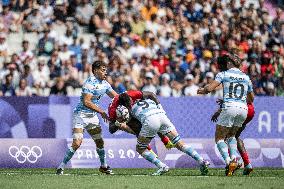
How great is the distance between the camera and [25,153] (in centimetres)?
2284

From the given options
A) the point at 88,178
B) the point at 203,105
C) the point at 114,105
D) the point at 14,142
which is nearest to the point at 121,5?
the point at 203,105

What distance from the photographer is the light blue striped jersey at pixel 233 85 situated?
1820 cm

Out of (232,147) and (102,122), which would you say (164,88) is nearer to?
(102,122)

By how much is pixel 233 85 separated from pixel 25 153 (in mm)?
6726

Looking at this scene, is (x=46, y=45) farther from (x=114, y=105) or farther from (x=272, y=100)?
(x=114, y=105)

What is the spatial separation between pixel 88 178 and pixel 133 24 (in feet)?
39.3

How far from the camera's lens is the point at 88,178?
17250 mm

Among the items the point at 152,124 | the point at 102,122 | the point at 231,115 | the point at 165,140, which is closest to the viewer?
the point at 152,124

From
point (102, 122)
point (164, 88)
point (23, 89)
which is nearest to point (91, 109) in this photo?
point (102, 122)

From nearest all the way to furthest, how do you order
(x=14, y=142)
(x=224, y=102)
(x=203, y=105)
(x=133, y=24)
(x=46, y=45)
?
(x=224, y=102) → (x=14, y=142) → (x=203, y=105) → (x=46, y=45) → (x=133, y=24)

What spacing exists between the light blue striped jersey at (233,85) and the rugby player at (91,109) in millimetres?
2402

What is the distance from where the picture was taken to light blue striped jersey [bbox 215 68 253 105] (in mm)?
18203

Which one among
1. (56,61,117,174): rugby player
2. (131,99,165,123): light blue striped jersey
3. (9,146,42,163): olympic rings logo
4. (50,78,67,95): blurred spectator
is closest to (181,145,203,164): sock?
(131,99,165,123): light blue striped jersey

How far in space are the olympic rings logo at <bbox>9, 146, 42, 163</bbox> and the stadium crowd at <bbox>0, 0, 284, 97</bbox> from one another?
7.34ft
